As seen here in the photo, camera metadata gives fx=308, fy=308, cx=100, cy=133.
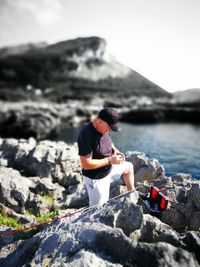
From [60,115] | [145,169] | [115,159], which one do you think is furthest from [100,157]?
[60,115]

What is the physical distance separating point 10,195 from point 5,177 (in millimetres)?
983

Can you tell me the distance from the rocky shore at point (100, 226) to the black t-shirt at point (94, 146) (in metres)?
0.90

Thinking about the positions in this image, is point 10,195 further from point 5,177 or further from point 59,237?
point 59,237

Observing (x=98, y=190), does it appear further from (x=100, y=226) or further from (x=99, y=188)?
(x=100, y=226)

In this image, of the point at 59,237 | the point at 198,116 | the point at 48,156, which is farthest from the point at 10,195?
the point at 198,116

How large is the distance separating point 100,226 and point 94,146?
2.45 meters

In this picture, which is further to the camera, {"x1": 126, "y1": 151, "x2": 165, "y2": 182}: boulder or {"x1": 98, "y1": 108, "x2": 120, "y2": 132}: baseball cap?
{"x1": 126, "y1": 151, "x2": 165, "y2": 182}: boulder

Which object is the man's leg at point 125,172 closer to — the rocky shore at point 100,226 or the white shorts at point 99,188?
the white shorts at point 99,188

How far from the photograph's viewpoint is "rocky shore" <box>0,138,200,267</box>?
639cm

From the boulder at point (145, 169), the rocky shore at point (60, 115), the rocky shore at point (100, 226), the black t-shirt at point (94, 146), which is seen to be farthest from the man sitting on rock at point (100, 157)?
the rocky shore at point (60, 115)

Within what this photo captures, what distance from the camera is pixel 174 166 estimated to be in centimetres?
2897

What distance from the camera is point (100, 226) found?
7.27 m

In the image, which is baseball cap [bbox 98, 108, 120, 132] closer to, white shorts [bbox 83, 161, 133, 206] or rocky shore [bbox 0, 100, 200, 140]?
white shorts [bbox 83, 161, 133, 206]

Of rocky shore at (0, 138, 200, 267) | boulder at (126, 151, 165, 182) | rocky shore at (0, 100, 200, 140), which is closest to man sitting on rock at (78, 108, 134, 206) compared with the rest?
rocky shore at (0, 138, 200, 267)
